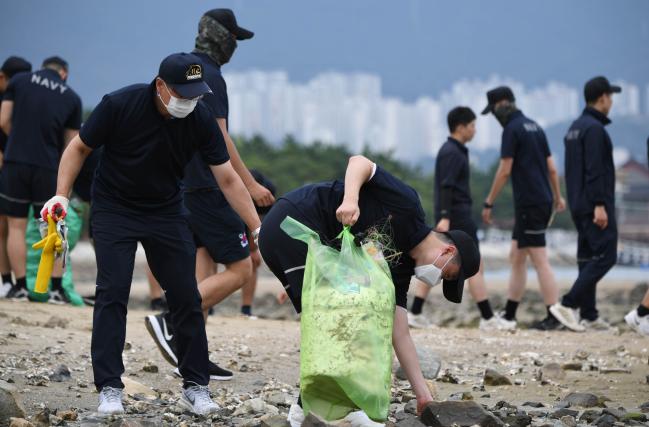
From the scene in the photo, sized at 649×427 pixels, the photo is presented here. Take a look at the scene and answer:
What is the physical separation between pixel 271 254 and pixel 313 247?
13.2 inches

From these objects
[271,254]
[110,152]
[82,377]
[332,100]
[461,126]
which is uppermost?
[332,100]

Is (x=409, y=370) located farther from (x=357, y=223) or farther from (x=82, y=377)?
(x=82, y=377)

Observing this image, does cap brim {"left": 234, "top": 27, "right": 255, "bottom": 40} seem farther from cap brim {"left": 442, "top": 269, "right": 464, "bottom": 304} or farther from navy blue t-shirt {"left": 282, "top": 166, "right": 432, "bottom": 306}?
cap brim {"left": 442, "top": 269, "right": 464, "bottom": 304}

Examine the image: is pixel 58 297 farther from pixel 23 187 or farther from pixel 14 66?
pixel 14 66

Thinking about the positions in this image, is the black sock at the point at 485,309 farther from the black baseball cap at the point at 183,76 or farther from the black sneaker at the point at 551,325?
the black baseball cap at the point at 183,76

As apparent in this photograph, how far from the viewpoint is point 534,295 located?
2220cm

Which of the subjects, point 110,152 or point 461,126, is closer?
point 110,152

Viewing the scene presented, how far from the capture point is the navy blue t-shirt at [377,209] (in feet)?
16.6

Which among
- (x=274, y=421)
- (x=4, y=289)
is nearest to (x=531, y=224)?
(x=4, y=289)

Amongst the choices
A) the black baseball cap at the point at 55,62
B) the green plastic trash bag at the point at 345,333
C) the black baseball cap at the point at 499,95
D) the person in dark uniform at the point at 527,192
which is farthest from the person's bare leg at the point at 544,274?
the green plastic trash bag at the point at 345,333

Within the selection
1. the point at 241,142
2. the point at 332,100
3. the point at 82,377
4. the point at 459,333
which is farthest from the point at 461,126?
the point at 332,100

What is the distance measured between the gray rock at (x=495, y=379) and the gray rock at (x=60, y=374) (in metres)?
2.50

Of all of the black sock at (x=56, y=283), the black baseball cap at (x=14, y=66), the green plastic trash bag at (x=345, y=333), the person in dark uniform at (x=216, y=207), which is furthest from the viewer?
the black baseball cap at (x=14, y=66)

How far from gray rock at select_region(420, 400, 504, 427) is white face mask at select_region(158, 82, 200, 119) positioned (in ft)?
5.56
